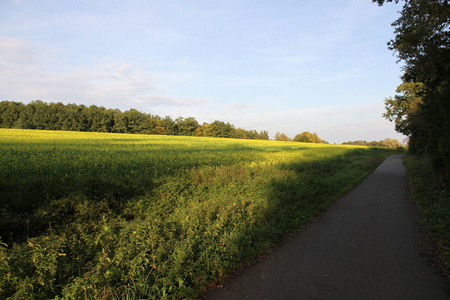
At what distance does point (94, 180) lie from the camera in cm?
834

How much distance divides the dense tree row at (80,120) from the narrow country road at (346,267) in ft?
277

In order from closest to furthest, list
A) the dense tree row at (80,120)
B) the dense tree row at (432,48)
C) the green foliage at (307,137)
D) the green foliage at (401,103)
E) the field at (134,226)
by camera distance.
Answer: the field at (134,226) < the dense tree row at (432,48) < the green foliage at (401,103) < the dense tree row at (80,120) < the green foliage at (307,137)

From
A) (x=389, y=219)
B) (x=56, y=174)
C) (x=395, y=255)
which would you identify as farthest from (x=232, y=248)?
(x=56, y=174)

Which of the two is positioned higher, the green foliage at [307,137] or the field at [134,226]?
the green foliage at [307,137]

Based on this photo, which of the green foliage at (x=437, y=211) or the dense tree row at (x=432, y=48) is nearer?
the green foliage at (x=437, y=211)

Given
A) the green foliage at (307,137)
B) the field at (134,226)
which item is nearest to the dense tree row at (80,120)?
the green foliage at (307,137)

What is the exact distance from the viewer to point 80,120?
75.1 m

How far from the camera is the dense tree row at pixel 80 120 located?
6769cm

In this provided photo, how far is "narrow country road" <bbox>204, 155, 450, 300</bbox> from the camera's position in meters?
3.75

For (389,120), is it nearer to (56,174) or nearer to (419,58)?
(419,58)

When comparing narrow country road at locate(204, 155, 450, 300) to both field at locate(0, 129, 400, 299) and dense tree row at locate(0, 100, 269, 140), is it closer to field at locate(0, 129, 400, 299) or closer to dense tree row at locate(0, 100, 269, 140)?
field at locate(0, 129, 400, 299)

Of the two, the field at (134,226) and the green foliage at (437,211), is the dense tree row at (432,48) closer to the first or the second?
the green foliage at (437,211)

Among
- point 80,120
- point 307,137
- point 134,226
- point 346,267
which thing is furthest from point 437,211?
point 307,137

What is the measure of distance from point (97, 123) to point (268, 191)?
82.6 m
